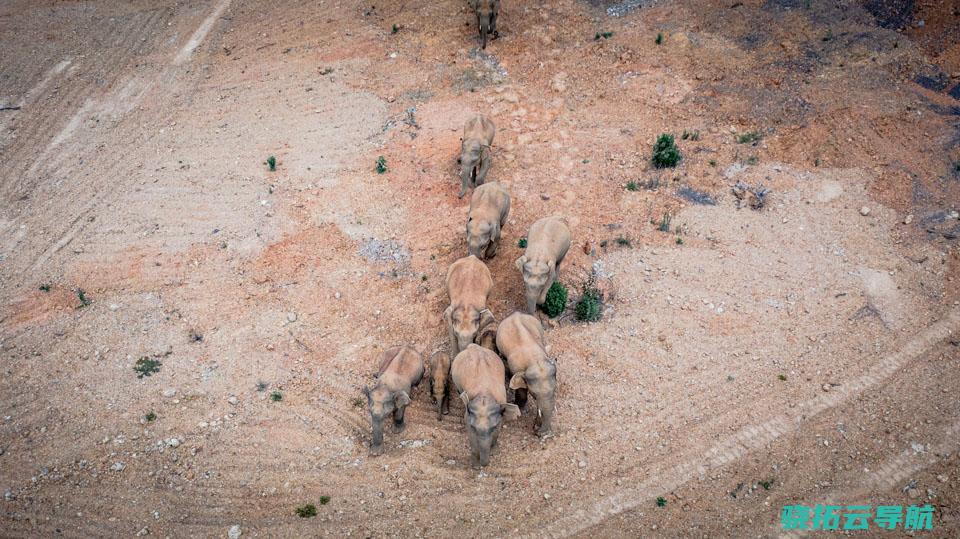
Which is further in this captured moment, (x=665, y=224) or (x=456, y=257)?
(x=665, y=224)

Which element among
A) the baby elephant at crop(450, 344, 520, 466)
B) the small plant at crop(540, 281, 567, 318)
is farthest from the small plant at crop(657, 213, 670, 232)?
the baby elephant at crop(450, 344, 520, 466)

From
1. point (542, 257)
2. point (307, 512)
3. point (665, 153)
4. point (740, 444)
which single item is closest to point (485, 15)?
point (665, 153)

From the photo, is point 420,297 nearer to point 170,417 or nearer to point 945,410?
point 170,417

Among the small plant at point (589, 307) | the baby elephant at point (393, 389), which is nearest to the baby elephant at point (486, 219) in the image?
the small plant at point (589, 307)

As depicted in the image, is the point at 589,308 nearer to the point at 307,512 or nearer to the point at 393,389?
the point at 393,389

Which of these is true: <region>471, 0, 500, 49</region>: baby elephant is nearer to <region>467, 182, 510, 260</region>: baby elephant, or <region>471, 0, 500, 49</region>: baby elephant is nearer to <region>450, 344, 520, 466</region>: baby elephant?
<region>467, 182, 510, 260</region>: baby elephant

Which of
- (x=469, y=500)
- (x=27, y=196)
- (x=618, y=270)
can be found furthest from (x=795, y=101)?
(x=27, y=196)
